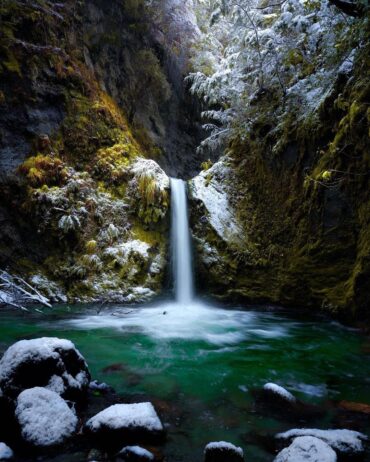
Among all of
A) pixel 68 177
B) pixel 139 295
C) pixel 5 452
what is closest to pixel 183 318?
pixel 139 295

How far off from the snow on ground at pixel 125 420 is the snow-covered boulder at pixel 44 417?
0.19 metres

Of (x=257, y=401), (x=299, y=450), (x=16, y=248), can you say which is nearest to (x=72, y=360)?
(x=257, y=401)

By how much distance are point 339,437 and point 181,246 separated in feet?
24.0

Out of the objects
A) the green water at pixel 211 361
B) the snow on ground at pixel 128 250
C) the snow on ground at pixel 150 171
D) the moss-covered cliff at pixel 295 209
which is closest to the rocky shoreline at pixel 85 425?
the green water at pixel 211 361

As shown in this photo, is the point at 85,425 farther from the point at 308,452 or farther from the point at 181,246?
the point at 181,246

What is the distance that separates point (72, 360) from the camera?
3729mm

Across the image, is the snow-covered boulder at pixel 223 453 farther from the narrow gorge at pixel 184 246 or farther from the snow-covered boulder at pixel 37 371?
the snow-covered boulder at pixel 37 371

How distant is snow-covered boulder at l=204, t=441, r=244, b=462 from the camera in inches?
99.7

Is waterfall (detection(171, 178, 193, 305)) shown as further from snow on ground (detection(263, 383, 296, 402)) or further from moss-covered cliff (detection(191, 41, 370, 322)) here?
snow on ground (detection(263, 383, 296, 402))

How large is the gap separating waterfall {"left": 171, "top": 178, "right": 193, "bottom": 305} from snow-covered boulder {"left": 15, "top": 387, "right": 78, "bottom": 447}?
20.5ft

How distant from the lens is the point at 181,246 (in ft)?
32.2

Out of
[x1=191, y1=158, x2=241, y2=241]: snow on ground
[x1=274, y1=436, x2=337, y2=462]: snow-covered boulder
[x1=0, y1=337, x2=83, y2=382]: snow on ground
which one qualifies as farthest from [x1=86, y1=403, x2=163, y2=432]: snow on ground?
[x1=191, y1=158, x2=241, y2=241]: snow on ground

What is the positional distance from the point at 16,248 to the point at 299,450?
826 cm

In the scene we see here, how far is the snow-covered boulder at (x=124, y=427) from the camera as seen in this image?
2.79 metres
